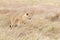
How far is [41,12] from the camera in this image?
12.5 m

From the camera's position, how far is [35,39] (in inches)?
200

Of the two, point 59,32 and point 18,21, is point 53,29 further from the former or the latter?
point 18,21

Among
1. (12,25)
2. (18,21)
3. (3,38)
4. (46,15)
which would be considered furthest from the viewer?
(46,15)

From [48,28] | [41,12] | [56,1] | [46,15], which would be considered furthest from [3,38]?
[56,1]

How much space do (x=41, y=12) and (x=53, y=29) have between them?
438 cm

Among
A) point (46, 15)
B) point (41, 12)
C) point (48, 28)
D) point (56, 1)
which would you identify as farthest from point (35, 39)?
point (56, 1)

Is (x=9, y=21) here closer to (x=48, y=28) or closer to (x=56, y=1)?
(x=48, y=28)

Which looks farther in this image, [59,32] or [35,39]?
[59,32]

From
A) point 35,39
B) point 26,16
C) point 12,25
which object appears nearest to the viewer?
point 35,39

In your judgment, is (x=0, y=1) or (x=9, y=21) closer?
(x=9, y=21)

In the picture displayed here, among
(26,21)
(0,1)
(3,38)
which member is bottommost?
(0,1)

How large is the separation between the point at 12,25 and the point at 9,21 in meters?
0.77

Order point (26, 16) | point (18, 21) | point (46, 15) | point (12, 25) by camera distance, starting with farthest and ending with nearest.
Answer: point (46, 15)
point (26, 16)
point (18, 21)
point (12, 25)

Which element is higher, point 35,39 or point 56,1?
point 35,39
